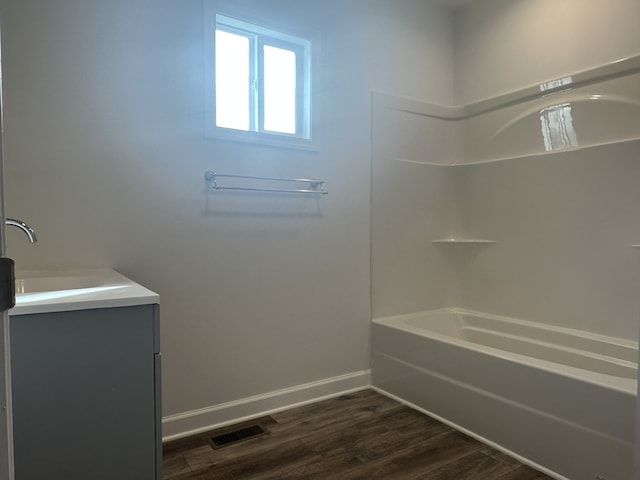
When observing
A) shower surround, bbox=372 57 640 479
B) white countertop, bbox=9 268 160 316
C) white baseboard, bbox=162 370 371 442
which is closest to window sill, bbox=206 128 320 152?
shower surround, bbox=372 57 640 479

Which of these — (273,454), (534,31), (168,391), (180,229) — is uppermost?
(534,31)

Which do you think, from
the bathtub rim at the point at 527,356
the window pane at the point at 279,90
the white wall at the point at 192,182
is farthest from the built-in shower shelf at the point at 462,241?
the window pane at the point at 279,90

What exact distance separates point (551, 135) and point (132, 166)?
2475 mm

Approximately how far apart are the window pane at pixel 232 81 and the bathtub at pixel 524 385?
1.58m

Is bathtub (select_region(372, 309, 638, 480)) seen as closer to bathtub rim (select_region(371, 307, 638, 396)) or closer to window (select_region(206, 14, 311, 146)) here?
bathtub rim (select_region(371, 307, 638, 396))

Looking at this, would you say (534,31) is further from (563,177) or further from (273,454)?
(273,454)

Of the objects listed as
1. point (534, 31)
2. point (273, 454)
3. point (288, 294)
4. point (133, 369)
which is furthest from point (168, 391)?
point (534, 31)

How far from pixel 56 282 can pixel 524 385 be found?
2.11 metres

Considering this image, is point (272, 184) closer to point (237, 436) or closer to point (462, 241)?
point (237, 436)

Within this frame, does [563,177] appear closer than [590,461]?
No

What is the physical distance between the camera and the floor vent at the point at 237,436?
2.17 meters

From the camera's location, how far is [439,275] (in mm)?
3301

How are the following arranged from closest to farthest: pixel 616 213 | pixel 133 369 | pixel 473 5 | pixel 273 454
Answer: pixel 133 369 < pixel 273 454 < pixel 616 213 < pixel 473 5

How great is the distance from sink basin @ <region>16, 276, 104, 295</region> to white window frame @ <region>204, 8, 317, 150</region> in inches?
37.7
